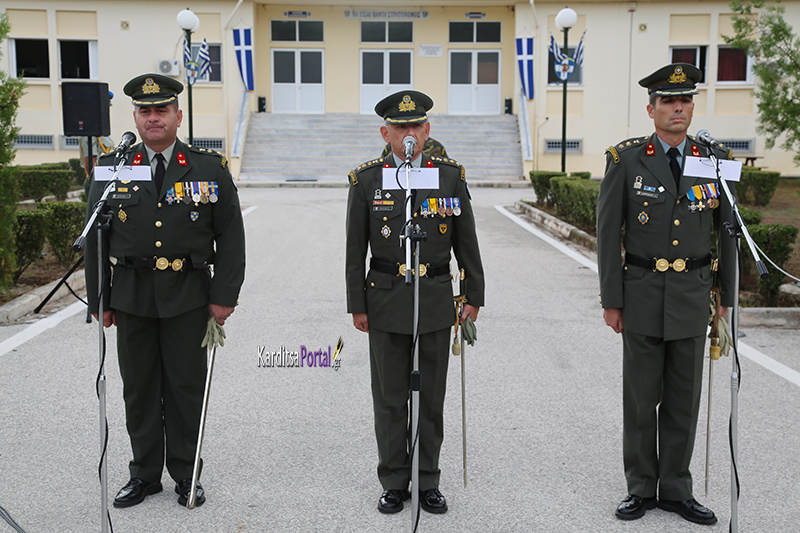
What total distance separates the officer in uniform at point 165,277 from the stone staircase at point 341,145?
23.2 metres

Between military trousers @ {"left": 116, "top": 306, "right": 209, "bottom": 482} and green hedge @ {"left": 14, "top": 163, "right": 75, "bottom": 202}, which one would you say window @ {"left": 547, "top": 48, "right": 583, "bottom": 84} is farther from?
military trousers @ {"left": 116, "top": 306, "right": 209, "bottom": 482}

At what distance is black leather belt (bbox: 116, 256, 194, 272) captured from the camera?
4.39 metres

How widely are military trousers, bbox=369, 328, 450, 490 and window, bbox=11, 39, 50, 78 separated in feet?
101

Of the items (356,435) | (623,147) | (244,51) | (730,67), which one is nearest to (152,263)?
(356,435)

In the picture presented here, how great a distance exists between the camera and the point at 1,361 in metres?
7.15

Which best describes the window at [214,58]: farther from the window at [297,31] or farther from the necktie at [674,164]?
the necktie at [674,164]

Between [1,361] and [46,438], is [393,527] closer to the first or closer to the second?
[46,438]

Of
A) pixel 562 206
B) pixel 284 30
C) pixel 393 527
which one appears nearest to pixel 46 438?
pixel 393 527

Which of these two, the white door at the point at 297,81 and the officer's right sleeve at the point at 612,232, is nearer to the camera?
the officer's right sleeve at the point at 612,232

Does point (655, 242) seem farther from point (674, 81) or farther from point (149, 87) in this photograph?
point (149, 87)

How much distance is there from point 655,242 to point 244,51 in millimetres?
28085

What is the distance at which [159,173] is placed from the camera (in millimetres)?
4480

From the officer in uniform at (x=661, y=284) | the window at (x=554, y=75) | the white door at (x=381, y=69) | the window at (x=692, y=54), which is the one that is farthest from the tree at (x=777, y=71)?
the white door at (x=381, y=69)

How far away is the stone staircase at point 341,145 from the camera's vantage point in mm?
28844
